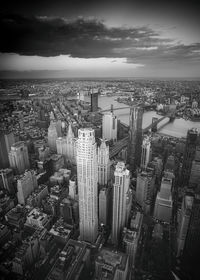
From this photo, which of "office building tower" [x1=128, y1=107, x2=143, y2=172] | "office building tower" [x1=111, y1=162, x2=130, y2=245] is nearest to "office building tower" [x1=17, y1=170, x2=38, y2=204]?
"office building tower" [x1=111, y1=162, x2=130, y2=245]

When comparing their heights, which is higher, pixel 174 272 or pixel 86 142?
pixel 86 142

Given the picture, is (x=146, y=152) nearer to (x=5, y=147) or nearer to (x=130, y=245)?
(x=130, y=245)

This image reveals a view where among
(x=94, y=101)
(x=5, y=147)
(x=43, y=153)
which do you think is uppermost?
(x=94, y=101)

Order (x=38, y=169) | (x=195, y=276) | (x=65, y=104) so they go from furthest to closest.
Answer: (x=38, y=169)
(x=65, y=104)
(x=195, y=276)

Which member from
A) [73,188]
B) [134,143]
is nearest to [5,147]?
[73,188]

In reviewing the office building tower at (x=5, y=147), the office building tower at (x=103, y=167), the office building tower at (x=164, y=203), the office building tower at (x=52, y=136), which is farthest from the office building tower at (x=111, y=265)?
the office building tower at (x=52, y=136)

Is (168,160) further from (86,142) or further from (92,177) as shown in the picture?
(86,142)

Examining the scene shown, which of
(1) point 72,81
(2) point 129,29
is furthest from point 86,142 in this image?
(2) point 129,29
